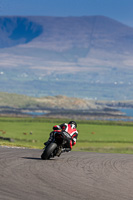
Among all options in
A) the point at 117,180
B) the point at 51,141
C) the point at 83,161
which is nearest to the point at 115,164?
the point at 83,161

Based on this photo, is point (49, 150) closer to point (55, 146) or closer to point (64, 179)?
point (55, 146)

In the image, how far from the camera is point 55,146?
22.5 m

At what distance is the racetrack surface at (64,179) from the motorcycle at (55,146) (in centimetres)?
36

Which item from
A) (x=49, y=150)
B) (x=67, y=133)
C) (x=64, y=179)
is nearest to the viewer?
(x=64, y=179)

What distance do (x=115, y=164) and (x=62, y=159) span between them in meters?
2.65

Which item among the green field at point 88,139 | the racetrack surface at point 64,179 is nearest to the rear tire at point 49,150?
the racetrack surface at point 64,179

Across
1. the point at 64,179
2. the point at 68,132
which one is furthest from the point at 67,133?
the point at 64,179

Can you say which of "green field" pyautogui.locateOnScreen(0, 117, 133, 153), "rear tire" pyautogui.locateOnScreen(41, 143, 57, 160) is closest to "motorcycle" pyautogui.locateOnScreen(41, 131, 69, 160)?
"rear tire" pyautogui.locateOnScreen(41, 143, 57, 160)

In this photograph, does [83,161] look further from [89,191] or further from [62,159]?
[89,191]

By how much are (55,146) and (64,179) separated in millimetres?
5994

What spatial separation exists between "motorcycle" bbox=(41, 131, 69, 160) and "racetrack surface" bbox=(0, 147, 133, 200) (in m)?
0.36

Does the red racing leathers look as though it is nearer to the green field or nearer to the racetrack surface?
the racetrack surface

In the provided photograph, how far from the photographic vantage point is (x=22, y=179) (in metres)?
15.9

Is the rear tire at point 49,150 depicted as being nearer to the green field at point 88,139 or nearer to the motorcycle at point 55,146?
the motorcycle at point 55,146
